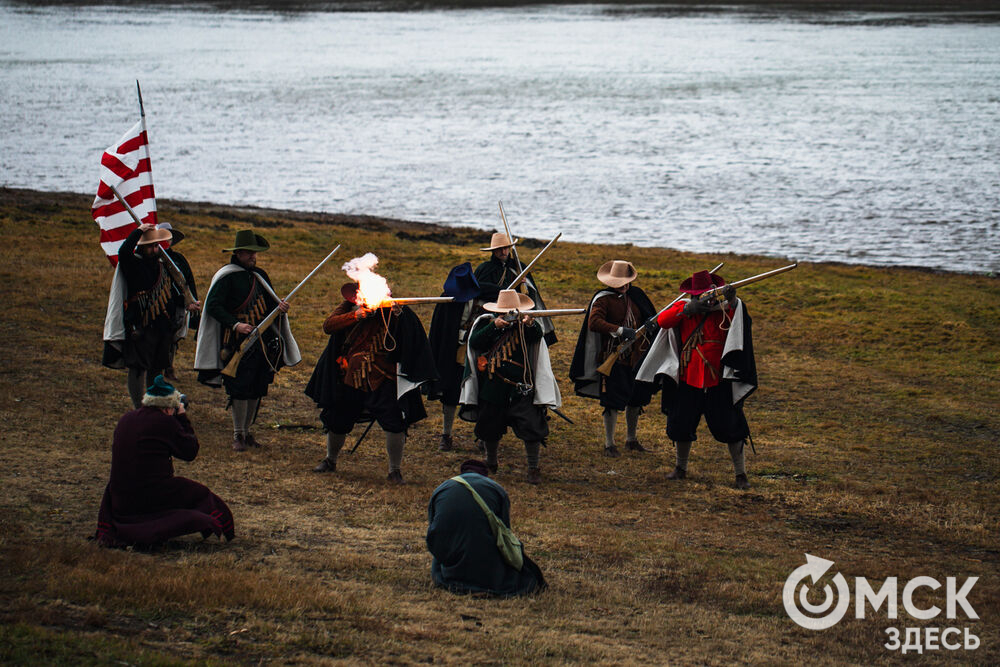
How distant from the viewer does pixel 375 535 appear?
9.82 meters

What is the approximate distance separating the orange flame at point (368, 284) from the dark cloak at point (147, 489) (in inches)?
112

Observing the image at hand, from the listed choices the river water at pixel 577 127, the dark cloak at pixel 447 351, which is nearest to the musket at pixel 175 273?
the dark cloak at pixel 447 351

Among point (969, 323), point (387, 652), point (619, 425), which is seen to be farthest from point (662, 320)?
point (969, 323)

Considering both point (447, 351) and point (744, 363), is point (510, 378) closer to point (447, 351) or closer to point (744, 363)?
point (447, 351)

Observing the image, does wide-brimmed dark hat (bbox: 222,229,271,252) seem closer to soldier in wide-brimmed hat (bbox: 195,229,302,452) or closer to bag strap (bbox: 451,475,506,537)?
soldier in wide-brimmed hat (bbox: 195,229,302,452)

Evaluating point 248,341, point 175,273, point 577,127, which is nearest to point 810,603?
point 248,341

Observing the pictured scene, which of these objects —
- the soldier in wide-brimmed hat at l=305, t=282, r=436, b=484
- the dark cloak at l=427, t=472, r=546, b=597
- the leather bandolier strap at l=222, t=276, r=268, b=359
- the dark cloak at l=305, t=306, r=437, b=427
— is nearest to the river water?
the dark cloak at l=305, t=306, r=437, b=427

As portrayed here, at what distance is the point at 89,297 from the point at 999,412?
49.3 ft

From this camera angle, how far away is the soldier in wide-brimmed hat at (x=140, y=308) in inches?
501

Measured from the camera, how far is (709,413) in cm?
1208

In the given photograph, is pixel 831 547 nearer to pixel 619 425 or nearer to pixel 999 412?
pixel 619 425

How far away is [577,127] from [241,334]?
45.9 meters

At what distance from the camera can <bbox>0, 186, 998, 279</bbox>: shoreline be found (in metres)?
29.5

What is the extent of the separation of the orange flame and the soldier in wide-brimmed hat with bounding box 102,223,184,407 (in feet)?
9.20
